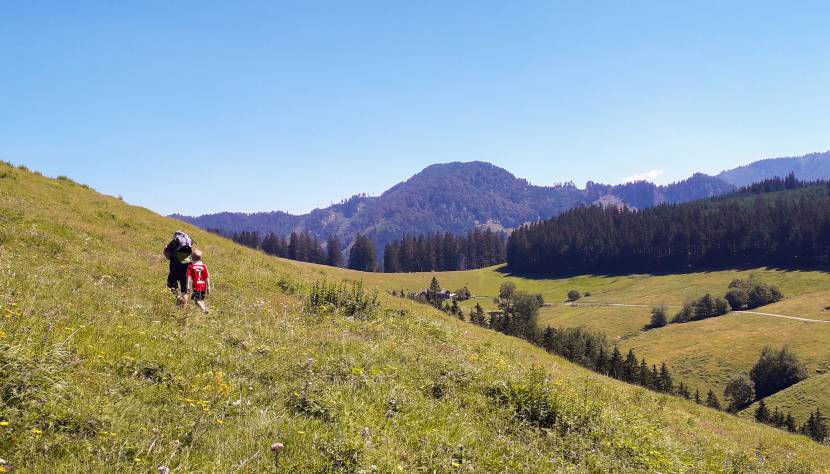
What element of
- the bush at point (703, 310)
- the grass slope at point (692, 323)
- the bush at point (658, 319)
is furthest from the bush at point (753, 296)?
the bush at point (658, 319)

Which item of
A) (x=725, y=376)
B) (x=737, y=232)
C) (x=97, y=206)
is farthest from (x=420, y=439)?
(x=737, y=232)

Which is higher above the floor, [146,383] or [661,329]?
[146,383]

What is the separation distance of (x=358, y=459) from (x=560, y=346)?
77.5 meters

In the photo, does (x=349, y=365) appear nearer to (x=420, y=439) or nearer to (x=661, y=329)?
(x=420, y=439)

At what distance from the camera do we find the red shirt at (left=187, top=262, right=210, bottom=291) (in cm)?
1359

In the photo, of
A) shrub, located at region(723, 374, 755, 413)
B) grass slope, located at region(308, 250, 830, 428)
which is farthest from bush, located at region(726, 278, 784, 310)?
shrub, located at region(723, 374, 755, 413)

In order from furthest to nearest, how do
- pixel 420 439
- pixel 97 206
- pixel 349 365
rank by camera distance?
pixel 97 206, pixel 349 365, pixel 420 439

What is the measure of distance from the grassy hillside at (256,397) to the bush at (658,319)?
5014 inches

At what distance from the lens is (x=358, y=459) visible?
5578 millimetres

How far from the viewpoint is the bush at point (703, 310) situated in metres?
132

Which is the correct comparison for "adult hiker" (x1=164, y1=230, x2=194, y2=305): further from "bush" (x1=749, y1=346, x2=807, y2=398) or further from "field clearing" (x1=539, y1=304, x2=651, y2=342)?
"field clearing" (x1=539, y1=304, x2=651, y2=342)

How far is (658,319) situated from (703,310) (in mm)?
15651

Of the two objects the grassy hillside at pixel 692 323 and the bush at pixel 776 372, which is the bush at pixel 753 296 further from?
the bush at pixel 776 372

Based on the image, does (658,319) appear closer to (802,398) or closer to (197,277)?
(802,398)
